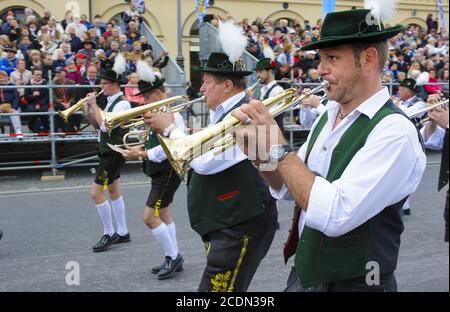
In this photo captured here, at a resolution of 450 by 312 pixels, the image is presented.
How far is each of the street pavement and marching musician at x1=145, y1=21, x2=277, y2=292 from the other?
1225 millimetres

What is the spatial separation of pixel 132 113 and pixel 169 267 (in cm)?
155

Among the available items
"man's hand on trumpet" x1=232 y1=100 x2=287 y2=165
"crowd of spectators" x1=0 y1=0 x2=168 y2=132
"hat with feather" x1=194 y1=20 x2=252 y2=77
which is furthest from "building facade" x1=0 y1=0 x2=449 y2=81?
"man's hand on trumpet" x1=232 y1=100 x2=287 y2=165

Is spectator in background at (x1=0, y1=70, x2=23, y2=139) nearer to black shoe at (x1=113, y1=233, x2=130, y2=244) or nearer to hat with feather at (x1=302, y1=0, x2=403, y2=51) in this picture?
black shoe at (x1=113, y1=233, x2=130, y2=244)

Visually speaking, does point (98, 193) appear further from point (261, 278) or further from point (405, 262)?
point (405, 262)

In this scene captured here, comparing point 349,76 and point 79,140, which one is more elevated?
point 349,76

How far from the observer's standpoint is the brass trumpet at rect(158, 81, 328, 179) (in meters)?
2.48

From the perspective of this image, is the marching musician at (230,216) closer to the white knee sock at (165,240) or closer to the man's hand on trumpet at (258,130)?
the man's hand on trumpet at (258,130)

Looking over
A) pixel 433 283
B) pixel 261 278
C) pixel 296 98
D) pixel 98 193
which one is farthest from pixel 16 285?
pixel 433 283

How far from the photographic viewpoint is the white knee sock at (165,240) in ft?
16.9

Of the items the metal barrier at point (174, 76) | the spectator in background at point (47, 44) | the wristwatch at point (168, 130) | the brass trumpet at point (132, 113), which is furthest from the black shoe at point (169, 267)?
the spectator in background at point (47, 44)

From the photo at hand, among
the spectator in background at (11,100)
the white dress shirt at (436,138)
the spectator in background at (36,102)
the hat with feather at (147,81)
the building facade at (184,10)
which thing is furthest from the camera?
the building facade at (184,10)

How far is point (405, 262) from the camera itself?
5.25 m

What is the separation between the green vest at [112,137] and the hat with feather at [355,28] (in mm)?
4261

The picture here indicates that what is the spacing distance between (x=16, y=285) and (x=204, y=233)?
7.49 feet
